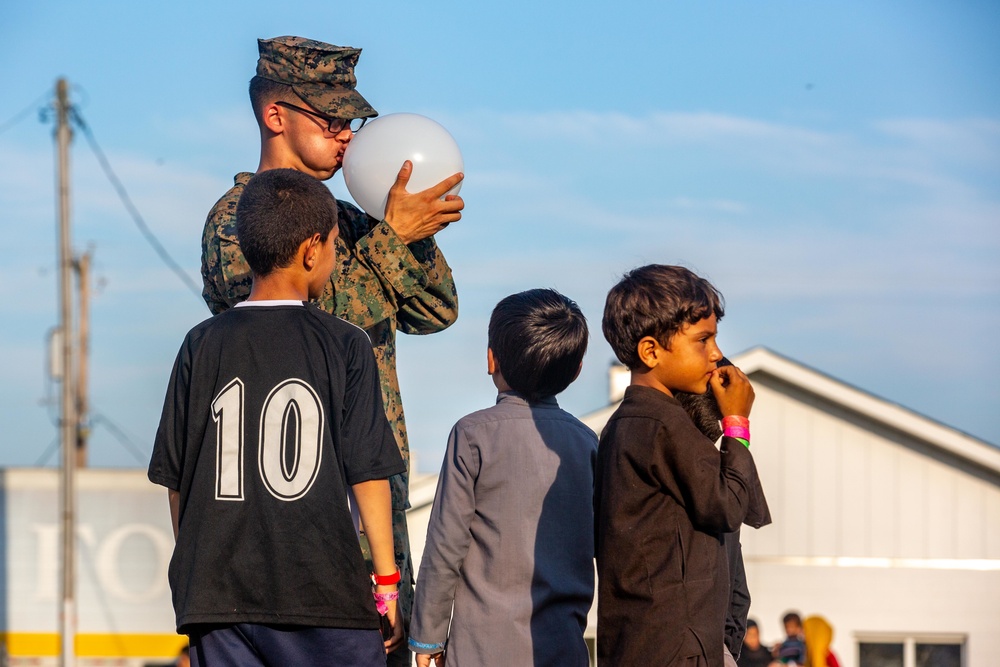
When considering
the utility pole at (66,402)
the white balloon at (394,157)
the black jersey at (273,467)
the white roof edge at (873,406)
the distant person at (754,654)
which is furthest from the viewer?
the utility pole at (66,402)

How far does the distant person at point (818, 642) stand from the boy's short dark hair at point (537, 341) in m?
11.7

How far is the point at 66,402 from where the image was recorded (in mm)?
21641

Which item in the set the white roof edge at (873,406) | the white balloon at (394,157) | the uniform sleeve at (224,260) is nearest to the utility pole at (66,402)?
the white roof edge at (873,406)

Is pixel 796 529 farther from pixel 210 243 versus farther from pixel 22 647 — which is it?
pixel 210 243

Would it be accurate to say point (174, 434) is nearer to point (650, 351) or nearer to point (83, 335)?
point (650, 351)

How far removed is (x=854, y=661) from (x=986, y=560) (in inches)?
86.4

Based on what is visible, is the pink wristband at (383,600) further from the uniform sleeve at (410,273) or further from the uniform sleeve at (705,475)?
the uniform sleeve at (410,273)

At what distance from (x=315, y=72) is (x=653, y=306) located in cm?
130

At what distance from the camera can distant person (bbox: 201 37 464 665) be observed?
11.8 ft

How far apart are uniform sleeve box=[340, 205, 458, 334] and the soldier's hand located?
4 centimetres

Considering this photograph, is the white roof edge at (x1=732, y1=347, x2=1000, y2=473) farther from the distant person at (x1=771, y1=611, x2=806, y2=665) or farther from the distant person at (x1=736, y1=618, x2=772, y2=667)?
the distant person at (x1=736, y1=618, x2=772, y2=667)

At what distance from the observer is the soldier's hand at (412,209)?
3625 mm

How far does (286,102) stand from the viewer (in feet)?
12.6

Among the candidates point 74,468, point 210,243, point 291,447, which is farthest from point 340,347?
point 74,468
